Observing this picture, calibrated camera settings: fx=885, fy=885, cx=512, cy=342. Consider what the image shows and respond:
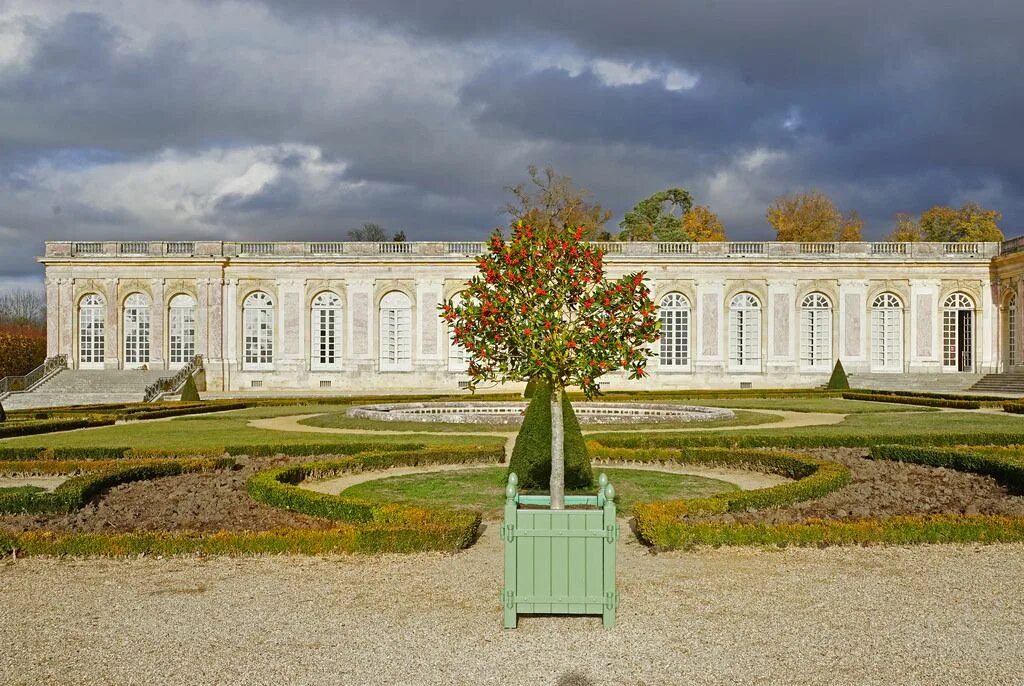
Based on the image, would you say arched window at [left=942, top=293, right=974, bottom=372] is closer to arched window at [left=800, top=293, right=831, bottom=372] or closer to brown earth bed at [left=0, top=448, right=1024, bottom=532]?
arched window at [left=800, top=293, right=831, bottom=372]

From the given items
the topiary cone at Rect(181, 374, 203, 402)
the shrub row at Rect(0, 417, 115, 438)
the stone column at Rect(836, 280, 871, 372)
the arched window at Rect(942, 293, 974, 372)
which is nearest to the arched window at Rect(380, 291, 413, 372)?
the topiary cone at Rect(181, 374, 203, 402)

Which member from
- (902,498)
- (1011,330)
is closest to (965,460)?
(902,498)

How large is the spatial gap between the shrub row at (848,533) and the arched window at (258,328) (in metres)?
37.1

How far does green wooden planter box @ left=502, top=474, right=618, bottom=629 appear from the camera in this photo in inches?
231

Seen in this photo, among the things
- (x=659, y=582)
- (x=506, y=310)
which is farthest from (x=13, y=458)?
(x=659, y=582)

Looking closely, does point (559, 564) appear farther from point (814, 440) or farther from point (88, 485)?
point (814, 440)

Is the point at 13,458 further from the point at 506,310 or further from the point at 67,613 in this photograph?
the point at 506,310

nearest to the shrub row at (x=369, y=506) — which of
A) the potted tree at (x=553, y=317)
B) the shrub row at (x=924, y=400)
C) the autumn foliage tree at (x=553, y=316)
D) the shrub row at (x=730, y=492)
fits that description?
the potted tree at (x=553, y=317)

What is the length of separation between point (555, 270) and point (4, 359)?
41.2 m

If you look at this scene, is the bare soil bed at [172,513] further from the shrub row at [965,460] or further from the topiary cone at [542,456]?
the shrub row at [965,460]

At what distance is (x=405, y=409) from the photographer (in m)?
25.2

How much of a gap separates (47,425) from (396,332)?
23.1 metres

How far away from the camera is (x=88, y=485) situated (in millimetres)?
10438

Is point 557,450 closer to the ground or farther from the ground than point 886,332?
closer to the ground
